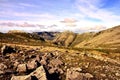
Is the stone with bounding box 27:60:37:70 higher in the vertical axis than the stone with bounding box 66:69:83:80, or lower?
higher

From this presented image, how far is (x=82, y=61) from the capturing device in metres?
40.2

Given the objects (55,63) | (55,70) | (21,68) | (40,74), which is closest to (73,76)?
(55,70)

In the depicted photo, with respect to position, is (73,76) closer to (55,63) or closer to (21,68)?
(55,63)

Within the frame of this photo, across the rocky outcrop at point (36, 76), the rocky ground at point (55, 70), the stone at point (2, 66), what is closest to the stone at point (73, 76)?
the rocky ground at point (55, 70)

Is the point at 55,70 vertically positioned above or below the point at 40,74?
below

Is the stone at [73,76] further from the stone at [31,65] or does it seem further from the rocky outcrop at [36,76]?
the stone at [31,65]

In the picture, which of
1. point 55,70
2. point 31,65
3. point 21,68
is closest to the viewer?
point 21,68

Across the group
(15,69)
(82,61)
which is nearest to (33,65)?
(15,69)

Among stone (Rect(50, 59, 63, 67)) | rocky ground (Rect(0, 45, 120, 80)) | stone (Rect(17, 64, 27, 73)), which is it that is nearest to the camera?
rocky ground (Rect(0, 45, 120, 80))

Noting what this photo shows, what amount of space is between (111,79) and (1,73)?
15.6 metres

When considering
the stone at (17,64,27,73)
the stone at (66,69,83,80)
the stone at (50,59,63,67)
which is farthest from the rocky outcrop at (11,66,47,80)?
the stone at (50,59,63,67)

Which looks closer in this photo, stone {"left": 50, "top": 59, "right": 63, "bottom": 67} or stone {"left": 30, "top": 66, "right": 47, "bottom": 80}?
stone {"left": 30, "top": 66, "right": 47, "bottom": 80}

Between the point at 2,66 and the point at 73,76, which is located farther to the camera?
the point at 2,66

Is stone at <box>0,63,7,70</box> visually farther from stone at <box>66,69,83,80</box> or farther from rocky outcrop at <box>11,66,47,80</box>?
stone at <box>66,69,83,80</box>
